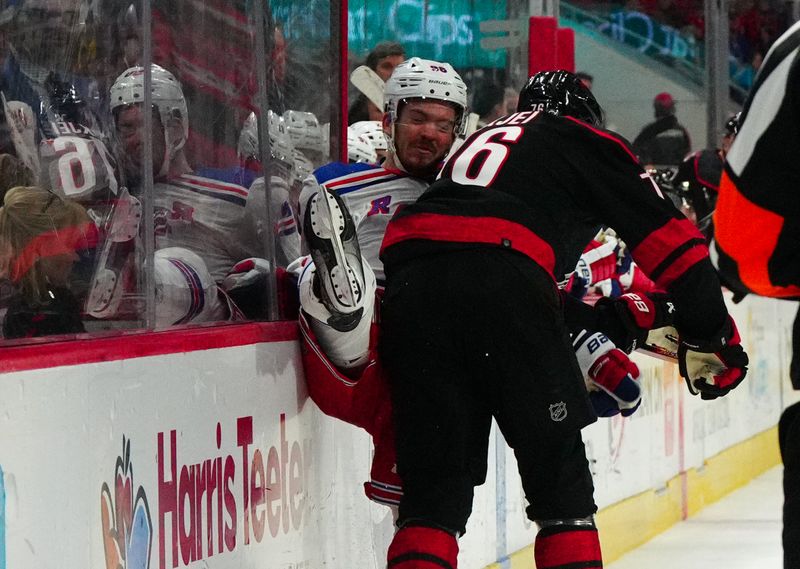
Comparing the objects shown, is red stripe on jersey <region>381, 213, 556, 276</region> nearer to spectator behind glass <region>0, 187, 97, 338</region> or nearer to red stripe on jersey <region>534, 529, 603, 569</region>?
red stripe on jersey <region>534, 529, 603, 569</region>

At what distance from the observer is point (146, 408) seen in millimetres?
2211

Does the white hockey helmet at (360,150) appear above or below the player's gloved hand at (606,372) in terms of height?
above

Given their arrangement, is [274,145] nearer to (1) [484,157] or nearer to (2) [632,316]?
(1) [484,157]

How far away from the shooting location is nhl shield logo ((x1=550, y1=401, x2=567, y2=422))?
2553 millimetres

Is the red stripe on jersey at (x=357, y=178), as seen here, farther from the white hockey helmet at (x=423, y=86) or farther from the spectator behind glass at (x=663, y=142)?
the spectator behind glass at (x=663, y=142)

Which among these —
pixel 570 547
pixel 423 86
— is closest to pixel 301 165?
pixel 423 86

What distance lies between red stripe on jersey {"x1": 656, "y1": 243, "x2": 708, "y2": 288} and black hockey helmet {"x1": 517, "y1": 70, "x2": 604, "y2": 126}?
0.42m

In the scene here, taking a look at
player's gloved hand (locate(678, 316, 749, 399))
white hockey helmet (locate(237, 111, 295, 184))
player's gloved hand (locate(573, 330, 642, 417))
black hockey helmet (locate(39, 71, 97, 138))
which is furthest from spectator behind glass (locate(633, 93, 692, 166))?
black hockey helmet (locate(39, 71, 97, 138))

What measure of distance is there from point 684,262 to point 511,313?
0.36 m

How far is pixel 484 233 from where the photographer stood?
102 inches

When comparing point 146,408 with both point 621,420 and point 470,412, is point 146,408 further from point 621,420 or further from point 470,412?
point 621,420

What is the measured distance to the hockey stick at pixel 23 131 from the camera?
82.5 inches

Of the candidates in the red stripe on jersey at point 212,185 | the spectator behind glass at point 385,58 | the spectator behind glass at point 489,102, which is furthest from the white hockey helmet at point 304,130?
the spectator behind glass at point 489,102

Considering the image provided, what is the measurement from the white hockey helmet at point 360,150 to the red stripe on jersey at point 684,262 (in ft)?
5.22
